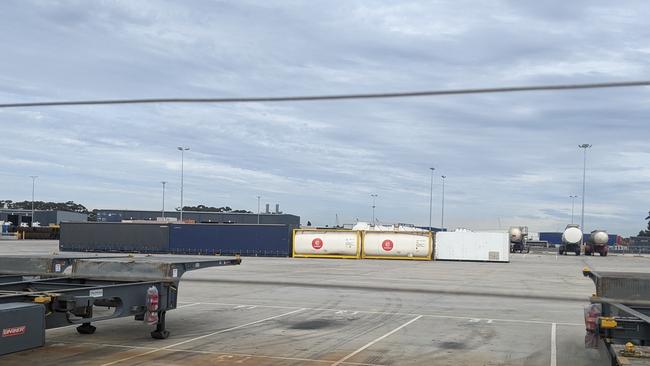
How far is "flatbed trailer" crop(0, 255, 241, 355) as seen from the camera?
32.7 ft

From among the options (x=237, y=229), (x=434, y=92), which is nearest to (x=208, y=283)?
(x=434, y=92)

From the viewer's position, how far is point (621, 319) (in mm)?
8664

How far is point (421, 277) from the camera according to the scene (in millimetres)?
32375

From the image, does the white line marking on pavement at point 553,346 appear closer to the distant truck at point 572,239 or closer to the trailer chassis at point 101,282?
the trailer chassis at point 101,282

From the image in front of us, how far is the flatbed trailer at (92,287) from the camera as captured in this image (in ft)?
32.7

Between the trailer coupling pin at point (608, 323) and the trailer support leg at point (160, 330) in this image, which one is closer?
the trailer coupling pin at point (608, 323)

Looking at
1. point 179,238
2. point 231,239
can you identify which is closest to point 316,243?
point 231,239

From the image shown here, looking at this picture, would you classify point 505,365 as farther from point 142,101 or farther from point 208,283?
point 208,283

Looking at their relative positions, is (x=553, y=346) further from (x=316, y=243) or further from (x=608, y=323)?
(x=316, y=243)

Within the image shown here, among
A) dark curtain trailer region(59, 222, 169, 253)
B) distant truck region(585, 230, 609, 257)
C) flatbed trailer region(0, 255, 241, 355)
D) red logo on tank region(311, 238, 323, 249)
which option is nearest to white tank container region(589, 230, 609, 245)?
distant truck region(585, 230, 609, 257)

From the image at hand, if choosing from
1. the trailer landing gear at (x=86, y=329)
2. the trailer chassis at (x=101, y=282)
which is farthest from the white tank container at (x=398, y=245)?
the trailer landing gear at (x=86, y=329)

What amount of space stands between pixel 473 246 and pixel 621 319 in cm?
4568

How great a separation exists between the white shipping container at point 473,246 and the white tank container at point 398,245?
122 centimetres

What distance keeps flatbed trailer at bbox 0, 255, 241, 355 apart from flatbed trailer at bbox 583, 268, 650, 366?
25.7 feet
